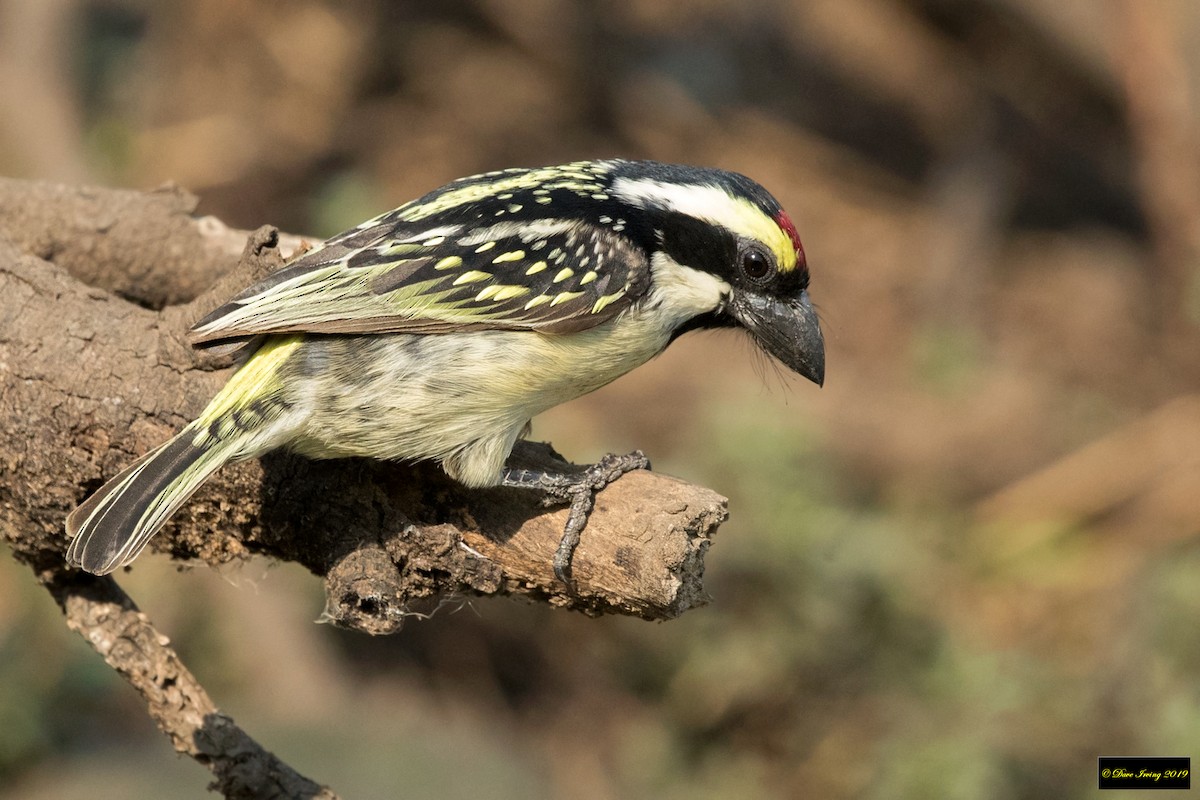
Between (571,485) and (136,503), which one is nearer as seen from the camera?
(136,503)

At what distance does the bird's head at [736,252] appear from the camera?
11.8 ft

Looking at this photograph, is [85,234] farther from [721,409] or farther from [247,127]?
[247,127]

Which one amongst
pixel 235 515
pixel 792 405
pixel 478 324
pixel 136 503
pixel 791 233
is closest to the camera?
pixel 136 503

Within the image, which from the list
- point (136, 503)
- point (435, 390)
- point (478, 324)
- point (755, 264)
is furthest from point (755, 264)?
point (136, 503)

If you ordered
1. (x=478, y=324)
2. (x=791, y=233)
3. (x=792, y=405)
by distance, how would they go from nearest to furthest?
(x=478, y=324) < (x=791, y=233) < (x=792, y=405)

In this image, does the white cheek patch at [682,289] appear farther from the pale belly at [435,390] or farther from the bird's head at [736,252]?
the pale belly at [435,390]

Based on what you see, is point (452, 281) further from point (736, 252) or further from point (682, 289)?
point (736, 252)

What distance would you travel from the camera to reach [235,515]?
10.8 feet

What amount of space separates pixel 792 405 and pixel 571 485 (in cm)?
482

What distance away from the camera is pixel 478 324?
341 cm

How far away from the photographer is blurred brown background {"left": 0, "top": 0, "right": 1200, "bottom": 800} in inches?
252

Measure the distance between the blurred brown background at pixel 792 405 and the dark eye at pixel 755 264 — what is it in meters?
1.24

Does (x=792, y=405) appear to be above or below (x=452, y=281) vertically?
above

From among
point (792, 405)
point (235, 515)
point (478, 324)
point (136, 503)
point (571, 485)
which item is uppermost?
point (792, 405)
